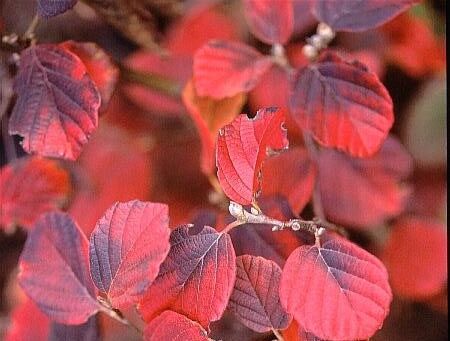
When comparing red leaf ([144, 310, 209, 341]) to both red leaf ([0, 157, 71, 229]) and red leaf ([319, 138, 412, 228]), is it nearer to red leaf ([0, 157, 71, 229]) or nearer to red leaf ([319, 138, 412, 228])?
red leaf ([0, 157, 71, 229])

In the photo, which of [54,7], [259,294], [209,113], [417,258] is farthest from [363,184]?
[54,7]

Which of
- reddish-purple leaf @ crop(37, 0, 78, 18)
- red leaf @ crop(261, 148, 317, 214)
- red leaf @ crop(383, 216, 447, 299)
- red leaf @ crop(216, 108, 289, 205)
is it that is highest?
reddish-purple leaf @ crop(37, 0, 78, 18)

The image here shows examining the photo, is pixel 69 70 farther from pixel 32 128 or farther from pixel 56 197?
pixel 56 197

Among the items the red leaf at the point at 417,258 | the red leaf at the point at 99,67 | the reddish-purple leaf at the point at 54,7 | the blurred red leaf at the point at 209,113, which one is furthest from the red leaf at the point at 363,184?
the reddish-purple leaf at the point at 54,7

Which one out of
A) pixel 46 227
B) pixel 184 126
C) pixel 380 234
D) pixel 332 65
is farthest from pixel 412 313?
pixel 46 227

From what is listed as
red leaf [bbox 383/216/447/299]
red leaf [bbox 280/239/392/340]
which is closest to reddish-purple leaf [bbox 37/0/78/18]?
red leaf [bbox 280/239/392/340]
